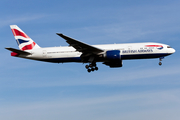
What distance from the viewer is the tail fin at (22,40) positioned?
144 ft

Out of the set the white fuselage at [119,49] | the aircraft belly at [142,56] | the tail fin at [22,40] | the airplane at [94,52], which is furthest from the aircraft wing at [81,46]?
the tail fin at [22,40]

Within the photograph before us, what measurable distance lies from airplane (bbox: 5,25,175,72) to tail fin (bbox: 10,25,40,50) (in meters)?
1.52

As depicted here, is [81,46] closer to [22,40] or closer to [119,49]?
[119,49]

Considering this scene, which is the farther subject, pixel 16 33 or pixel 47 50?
pixel 16 33

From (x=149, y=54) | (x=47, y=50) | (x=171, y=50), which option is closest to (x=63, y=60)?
(x=47, y=50)

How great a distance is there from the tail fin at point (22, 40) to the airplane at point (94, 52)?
1.52 m

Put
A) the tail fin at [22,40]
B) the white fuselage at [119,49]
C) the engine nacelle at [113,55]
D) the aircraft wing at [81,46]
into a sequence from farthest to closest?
the tail fin at [22,40], the white fuselage at [119,49], the engine nacelle at [113,55], the aircraft wing at [81,46]

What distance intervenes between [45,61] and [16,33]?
742cm

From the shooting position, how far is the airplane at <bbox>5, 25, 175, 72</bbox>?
38062 millimetres

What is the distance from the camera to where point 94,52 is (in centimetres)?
3869

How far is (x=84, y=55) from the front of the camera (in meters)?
39.5

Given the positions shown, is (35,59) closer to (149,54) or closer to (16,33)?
A: (16,33)

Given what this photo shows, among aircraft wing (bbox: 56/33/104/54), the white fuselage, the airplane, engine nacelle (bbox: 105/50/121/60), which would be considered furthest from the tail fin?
engine nacelle (bbox: 105/50/121/60)

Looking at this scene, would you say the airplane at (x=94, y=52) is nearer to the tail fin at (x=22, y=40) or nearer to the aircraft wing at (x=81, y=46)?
the aircraft wing at (x=81, y=46)
